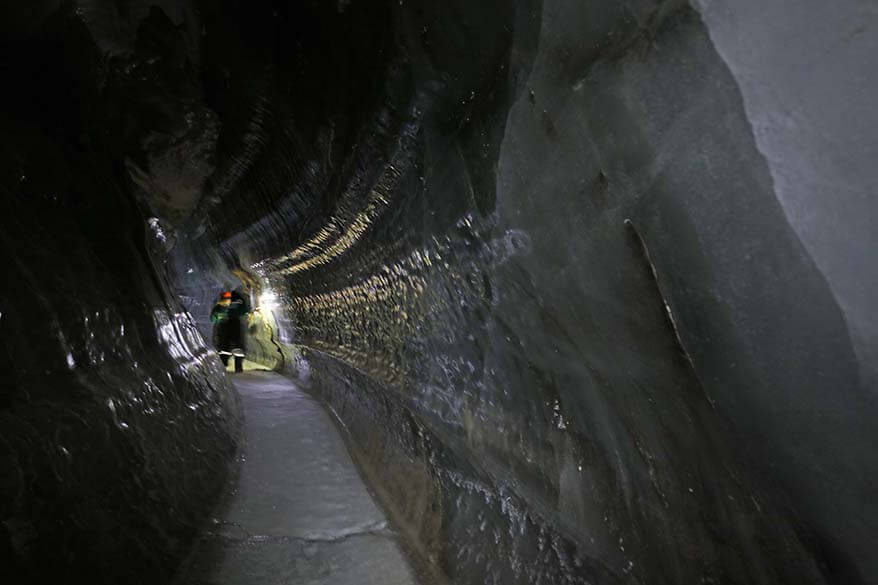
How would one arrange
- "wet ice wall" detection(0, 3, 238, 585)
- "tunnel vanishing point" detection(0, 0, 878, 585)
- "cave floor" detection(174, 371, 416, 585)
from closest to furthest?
1. "tunnel vanishing point" detection(0, 0, 878, 585)
2. "wet ice wall" detection(0, 3, 238, 585)
3. "cave floor" detection(174, 371, 416, 585)

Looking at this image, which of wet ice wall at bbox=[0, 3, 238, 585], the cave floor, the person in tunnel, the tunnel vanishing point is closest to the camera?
the tunnel vanishing point

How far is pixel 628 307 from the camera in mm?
1205

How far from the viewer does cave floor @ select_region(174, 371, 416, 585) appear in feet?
8.66

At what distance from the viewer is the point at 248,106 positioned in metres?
4.54

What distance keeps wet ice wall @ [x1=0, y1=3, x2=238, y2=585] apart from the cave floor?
21cm

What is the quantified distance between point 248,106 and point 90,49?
1.33 meters

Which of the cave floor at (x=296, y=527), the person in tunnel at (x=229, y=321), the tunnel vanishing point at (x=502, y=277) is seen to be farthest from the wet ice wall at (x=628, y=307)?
the person in tunnel at (x=229, y=321)

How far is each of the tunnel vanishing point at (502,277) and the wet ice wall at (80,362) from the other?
0.06 feet

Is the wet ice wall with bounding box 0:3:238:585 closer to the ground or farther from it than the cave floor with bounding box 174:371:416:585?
farther from it

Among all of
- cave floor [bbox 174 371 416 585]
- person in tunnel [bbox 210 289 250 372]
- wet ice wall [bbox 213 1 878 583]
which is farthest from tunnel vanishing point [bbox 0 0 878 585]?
person in tunnel [bbox 210 289 250 372]

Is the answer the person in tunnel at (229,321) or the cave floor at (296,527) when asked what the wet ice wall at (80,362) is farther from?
the person in tunnel at (229,321)

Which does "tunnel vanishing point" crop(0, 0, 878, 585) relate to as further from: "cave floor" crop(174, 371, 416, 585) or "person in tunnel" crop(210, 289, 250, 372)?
"person in tunnel" crop(210, 289, 250, 372)

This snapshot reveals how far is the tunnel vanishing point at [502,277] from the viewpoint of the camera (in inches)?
33.0

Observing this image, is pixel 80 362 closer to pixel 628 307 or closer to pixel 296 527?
pixel 296 527
